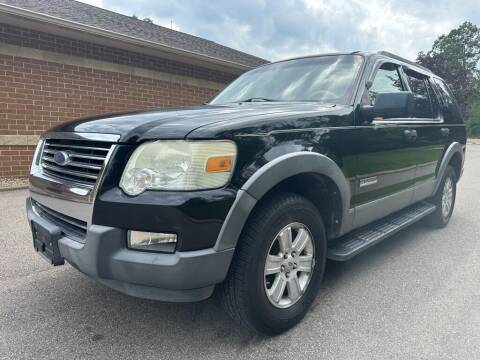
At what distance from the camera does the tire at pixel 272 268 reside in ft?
6.98

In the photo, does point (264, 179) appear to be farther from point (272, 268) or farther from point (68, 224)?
point (68, 224)

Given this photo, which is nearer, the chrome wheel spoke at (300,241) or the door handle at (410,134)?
the chrome wheel spoke at (300,241)

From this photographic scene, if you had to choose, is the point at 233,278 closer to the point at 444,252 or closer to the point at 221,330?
the point at 221,330

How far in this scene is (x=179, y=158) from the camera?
6.35ft

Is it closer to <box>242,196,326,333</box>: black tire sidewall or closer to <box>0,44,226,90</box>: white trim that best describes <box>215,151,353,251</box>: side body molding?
<box>242,196,326,333</box>: black tire sidewall

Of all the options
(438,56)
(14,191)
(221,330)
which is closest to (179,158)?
(221,330)

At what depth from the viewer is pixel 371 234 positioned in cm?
326

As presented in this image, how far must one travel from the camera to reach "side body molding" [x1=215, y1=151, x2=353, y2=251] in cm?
198

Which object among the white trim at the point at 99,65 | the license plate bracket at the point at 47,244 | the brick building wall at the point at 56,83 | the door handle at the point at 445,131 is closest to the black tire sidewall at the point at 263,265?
the license plate bracket at the point at 47,244

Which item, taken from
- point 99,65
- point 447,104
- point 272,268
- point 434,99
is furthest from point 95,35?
point 272,268

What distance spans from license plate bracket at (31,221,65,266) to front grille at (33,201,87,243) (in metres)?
0.07

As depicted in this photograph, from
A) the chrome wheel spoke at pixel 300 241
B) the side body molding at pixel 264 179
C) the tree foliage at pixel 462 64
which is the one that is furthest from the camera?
the tree foliage at pixel 462 64

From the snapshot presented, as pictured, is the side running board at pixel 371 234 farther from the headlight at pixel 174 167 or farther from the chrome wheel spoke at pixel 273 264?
the headlight at pixel 174 167

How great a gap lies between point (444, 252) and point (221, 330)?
9.06 ft
